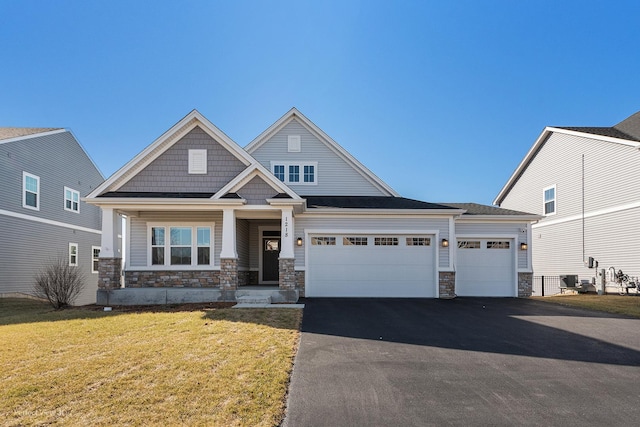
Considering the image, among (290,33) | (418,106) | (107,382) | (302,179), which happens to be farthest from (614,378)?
(418,106)

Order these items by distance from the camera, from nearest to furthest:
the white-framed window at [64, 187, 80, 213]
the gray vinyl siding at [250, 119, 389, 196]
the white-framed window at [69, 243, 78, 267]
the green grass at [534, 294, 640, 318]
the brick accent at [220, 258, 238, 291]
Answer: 1. the green grass at [534, 294, 640, 318]
2. the brick accent at [220, 258, 238, 291]
3. the gray vinyl siding at [250, 119, 389, 196]
4. the white-framed window at [64, 187, 80, 213]
5. the white-framed window at [69, 243, 78, 267]

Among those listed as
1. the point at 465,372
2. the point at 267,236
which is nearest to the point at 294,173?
the point at 267,236

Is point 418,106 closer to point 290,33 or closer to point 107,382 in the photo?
point 290,33

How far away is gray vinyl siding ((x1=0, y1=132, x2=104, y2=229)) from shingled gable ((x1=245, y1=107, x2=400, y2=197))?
10892 millimetres

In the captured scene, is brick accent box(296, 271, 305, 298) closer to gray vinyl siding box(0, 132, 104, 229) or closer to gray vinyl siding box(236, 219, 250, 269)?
gray vinyl siding box(236, 219, 250, 269)

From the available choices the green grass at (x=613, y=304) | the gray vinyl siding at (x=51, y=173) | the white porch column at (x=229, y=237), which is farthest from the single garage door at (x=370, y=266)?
the gray vinyl siding at (x=51, y=173)

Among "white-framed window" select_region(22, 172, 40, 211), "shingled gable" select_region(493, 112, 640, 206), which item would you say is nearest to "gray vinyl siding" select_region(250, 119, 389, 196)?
"shingled gable" select_region(493, 112, 640, 206)

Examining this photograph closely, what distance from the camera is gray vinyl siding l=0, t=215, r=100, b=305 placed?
1633 centimetres

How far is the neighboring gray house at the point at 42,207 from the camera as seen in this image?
1647 centimetres

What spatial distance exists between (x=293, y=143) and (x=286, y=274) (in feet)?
21.8

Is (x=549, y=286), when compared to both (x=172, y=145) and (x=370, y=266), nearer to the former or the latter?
(x=370, y=266)

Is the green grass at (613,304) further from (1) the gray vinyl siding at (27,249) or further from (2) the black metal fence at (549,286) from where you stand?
(1) the gray vinyl siding at (27,249)

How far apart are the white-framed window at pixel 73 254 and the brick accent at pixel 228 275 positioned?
1387 centimetres

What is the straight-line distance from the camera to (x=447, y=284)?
1394cm
